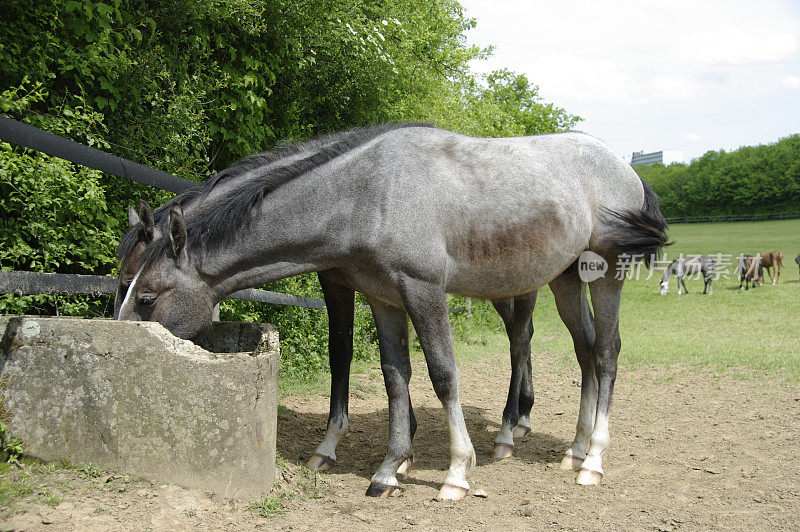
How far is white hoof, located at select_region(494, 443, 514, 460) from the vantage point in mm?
4789

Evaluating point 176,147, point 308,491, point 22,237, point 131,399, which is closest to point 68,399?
point 131,399

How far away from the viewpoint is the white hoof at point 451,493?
3709mm

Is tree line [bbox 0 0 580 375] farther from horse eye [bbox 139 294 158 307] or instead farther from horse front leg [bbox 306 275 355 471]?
horse front leg [bbox 306 275 355 471]

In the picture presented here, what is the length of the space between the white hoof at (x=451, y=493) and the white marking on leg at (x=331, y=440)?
33.9 inches

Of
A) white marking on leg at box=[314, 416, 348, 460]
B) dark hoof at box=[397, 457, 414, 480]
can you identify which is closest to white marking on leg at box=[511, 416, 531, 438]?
dark hoof at box=[397, 457, 414, 480]

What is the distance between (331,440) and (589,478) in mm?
1742

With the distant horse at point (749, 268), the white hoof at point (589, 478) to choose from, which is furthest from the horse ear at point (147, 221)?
the distant horse at point (749, 268)

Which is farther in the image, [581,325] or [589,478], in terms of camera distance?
[581,325]

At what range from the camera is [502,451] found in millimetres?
4820

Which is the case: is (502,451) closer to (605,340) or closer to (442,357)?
(605,340)

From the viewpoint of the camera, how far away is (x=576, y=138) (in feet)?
15.8

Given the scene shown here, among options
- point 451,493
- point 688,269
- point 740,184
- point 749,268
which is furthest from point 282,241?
point 740,184

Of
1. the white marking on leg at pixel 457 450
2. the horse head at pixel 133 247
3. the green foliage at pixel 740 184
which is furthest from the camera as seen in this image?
the green foliage at pixel 740 184

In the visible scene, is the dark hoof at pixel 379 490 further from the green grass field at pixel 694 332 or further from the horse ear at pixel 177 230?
the green grass field at pixel 694 332
